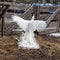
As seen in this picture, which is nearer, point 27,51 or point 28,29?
point 27,51

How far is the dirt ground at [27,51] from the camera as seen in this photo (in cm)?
651

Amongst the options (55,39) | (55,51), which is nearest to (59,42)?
(55,39)

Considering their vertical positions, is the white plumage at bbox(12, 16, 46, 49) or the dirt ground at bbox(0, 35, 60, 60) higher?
the white plumage at bbox(12, 16, 46, 49)

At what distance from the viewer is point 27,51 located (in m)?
7.00

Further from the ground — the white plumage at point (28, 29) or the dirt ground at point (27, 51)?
the white plumage at point (28, 29)

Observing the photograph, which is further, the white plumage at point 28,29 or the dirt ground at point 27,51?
the white plumage at point 28,29

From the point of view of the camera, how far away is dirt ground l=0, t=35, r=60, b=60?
6.51 meters

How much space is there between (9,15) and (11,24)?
0.44 meters

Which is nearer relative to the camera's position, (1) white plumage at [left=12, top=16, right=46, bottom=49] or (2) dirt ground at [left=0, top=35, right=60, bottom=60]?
(2) dirt ground at [left=0, top=35, right=60, bottom=60]

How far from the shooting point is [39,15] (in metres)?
10.1

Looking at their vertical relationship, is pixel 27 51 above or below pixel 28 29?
below

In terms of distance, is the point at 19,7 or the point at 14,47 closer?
the point at 14,47

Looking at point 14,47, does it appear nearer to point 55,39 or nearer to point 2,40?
point 2,40

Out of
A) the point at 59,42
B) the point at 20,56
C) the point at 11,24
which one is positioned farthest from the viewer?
the point at 11,24
